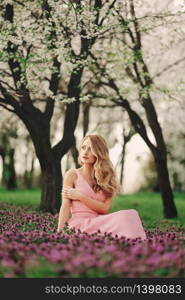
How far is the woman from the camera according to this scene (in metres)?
10.2

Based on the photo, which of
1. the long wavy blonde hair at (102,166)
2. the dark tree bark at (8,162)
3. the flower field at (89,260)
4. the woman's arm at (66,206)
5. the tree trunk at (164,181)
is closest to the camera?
the flower field at (89,260)

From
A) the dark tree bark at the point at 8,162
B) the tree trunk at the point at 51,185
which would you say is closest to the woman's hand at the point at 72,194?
the tree trunk at the point at 51,185

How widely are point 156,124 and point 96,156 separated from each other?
1309 centimetres

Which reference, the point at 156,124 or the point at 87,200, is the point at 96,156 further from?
the point at 156,124

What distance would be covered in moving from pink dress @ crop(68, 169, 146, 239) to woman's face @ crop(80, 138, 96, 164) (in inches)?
12.4

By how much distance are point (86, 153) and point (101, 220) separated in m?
1.35

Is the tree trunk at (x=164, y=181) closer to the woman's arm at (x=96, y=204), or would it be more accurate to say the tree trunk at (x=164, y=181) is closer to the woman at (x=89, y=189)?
the woman at (x=89, y=189)

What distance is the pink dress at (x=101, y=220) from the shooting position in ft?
30.7

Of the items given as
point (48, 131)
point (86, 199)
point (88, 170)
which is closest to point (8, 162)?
point (48, 131)

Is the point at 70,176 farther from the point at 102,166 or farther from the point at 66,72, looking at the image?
the point at 66,72

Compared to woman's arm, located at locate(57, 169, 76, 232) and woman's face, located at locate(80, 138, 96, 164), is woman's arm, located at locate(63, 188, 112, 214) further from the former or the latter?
woman's face, located at locate(80, 138, 96, 164)

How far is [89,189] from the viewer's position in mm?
10438

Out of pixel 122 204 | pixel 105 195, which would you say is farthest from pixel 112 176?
pixel 122 204

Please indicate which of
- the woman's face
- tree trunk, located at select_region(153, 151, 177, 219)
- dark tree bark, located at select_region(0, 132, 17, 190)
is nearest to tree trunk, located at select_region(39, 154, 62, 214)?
tree trunk, located at select_region(153, 151, 177, 219)
